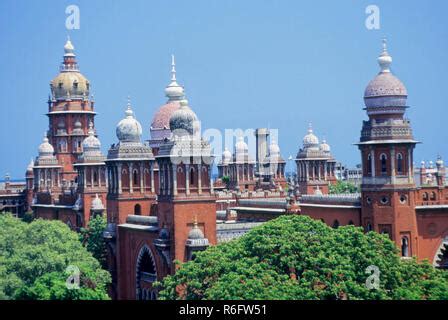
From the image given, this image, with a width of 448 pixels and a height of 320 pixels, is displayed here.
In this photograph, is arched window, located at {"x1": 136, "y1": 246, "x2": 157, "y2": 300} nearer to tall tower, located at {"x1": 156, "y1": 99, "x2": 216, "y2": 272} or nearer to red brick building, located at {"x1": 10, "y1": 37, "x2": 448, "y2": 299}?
red brick building, located at {"x1": 10, "y1": 37, "x2": 448, "y2": 299}

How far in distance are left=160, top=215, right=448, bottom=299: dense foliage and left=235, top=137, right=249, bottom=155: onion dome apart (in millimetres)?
56769

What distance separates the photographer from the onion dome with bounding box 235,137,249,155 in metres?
97.9

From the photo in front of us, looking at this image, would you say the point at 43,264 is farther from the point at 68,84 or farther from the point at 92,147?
the point at 68,84

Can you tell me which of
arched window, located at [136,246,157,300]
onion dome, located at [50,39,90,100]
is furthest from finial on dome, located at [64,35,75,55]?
arched window, located at [136,246,157,300]

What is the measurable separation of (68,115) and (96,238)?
87.5 feet

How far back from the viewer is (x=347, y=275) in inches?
1400

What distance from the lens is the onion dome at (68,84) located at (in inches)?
3366

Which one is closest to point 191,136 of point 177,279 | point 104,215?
point 177,279

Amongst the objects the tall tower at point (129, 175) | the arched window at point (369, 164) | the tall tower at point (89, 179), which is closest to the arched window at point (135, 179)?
the tall tower at point (129, 175)

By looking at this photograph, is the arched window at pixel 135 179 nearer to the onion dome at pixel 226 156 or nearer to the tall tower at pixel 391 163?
the tall tower at pixel 391 163

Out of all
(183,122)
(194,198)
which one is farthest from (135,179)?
(194,198)

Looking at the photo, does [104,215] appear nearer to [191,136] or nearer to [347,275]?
[191,136]

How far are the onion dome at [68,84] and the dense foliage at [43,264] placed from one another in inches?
1114
